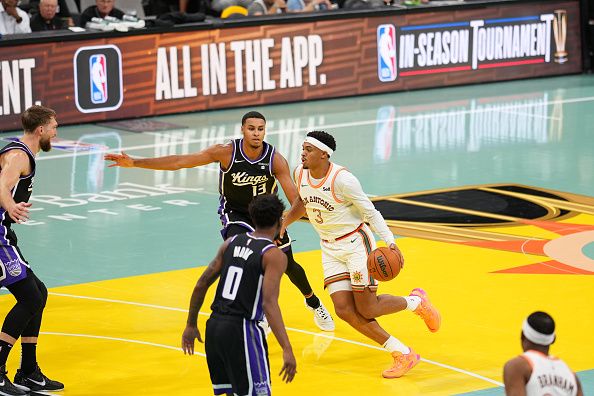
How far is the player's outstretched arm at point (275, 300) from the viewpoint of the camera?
736cm

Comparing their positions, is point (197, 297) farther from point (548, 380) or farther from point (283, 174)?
point (283, 174)

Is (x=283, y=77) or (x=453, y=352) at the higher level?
(x=283, y=77)

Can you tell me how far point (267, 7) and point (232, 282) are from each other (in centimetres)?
1766

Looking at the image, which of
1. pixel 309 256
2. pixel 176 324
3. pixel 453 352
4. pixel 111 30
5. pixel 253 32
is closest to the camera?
pixel 453 352

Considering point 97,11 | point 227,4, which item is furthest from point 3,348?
point 227,4

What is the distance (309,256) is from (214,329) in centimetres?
595

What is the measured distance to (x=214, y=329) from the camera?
7.58 meters

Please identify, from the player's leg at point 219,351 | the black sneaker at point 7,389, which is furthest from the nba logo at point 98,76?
the player's leg at point 219,351

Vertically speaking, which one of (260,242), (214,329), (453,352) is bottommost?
(453,352)

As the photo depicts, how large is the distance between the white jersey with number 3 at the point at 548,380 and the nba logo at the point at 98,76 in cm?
1619

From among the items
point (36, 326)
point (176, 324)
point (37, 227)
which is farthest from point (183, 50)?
point (36, 326)

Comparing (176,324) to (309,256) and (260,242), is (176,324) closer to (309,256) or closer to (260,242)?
(309,256)

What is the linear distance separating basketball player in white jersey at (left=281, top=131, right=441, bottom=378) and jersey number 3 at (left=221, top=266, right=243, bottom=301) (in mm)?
2227

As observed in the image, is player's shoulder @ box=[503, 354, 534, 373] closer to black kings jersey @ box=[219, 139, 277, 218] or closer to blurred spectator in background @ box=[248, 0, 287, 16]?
black kings jersey @ box=[219, 139, 277, 218]
